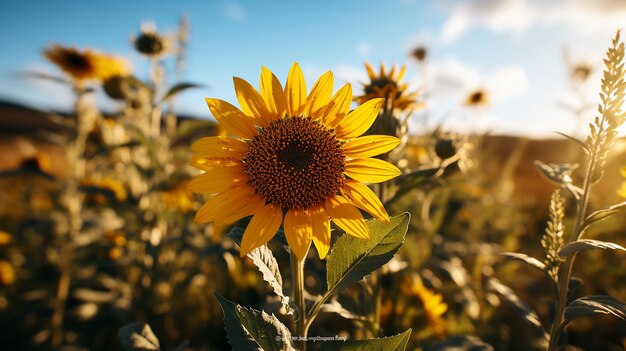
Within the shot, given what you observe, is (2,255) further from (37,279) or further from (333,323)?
(333,323)

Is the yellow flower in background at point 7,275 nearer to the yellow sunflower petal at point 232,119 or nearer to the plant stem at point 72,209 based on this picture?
the plant stem at point 72,209

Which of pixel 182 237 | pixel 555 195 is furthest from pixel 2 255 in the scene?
pixel 555 195

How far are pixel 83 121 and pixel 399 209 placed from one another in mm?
3208

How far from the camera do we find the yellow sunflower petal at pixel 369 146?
1281mm

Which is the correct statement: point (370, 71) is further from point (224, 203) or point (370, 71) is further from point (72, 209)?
point (72, 209)

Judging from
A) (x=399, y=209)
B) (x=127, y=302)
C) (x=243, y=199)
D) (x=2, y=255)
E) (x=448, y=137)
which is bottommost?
(x=2, y=255)

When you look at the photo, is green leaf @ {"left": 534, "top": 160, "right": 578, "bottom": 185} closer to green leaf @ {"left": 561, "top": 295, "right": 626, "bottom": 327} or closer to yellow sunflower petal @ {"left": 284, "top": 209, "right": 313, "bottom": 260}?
green leaf @ {"left": 561, "top": 295, "right": 626, "bottom": 327}

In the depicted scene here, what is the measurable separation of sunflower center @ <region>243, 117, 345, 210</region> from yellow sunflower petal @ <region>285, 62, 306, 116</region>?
0.14ft

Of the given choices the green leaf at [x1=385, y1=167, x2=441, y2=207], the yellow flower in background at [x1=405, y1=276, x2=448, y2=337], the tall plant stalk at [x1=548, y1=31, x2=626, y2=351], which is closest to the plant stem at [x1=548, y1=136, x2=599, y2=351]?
the tall plant stalk at [x1=548, y1=31, x2=626, y2=351]

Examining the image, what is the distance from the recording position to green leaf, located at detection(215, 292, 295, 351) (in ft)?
3.57

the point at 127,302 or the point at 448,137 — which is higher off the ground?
the point at 448,137

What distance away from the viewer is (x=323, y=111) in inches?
51.7

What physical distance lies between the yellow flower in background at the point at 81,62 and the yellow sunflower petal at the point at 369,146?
411cm

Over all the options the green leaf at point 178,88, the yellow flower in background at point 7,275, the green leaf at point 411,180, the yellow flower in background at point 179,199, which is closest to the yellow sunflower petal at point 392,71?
the green leaf at point 411,180
